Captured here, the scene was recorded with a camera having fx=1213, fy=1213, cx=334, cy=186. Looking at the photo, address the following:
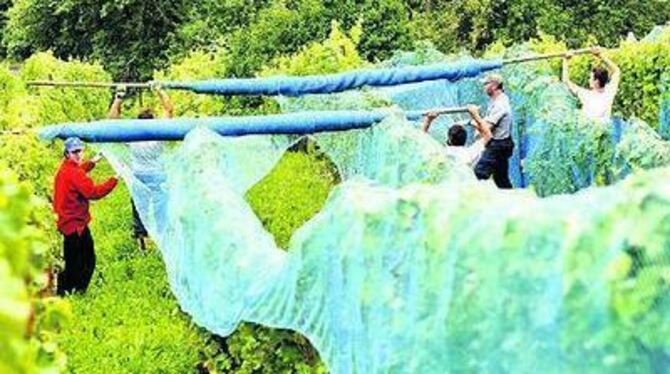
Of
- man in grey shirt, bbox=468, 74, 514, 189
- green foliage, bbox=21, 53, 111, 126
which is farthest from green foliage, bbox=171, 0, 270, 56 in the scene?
man in grey shirt, bbox=468, 74, 514, 189

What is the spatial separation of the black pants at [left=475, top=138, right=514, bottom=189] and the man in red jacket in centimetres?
360

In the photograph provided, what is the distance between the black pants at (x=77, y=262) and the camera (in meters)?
11.2

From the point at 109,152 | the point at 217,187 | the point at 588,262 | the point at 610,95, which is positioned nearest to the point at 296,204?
the point at 610,95

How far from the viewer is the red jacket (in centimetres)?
1070

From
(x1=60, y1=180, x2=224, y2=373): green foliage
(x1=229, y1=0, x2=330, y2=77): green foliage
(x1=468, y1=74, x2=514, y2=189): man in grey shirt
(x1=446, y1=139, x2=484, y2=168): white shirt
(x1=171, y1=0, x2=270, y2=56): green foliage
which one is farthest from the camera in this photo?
(x1=171, y1=0, x2=270, y2=56): green foliage

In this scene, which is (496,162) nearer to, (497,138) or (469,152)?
(497,138)

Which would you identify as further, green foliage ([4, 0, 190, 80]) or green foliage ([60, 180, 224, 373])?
green foliage ([4, 0, 190, 80])

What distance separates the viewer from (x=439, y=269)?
4.55m

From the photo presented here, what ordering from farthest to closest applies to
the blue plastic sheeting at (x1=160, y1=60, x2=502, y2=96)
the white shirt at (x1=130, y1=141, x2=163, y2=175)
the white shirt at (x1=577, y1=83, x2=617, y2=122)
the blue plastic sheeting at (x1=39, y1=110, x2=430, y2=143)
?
the blue plastic sheeting at (x1=160, y1=60, x2=502, y2=96)
the white shirt at (x1=577, y1=83, x2=617, y2=122)
the white shirt at (x1=130, y1=141, x2=163, y2=175)
the blue plastic sheeting at (x1=39, y1=110, x2=430, y2=143)

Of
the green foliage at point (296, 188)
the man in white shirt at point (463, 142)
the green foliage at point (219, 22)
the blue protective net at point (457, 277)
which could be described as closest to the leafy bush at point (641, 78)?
the man in white shirt at point (463, 142)

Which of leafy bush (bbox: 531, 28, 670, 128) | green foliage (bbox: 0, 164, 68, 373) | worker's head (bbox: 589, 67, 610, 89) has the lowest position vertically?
leafy bush (bbox: 531, 28, 670, 128)

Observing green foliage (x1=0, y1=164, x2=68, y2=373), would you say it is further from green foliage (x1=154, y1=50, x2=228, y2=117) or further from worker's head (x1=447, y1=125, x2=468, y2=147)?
green foliage (x1=154, y1=50, x2=228, y2=117)

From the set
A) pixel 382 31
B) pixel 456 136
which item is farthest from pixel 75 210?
pixel 382 31

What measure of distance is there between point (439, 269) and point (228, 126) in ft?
15.7
